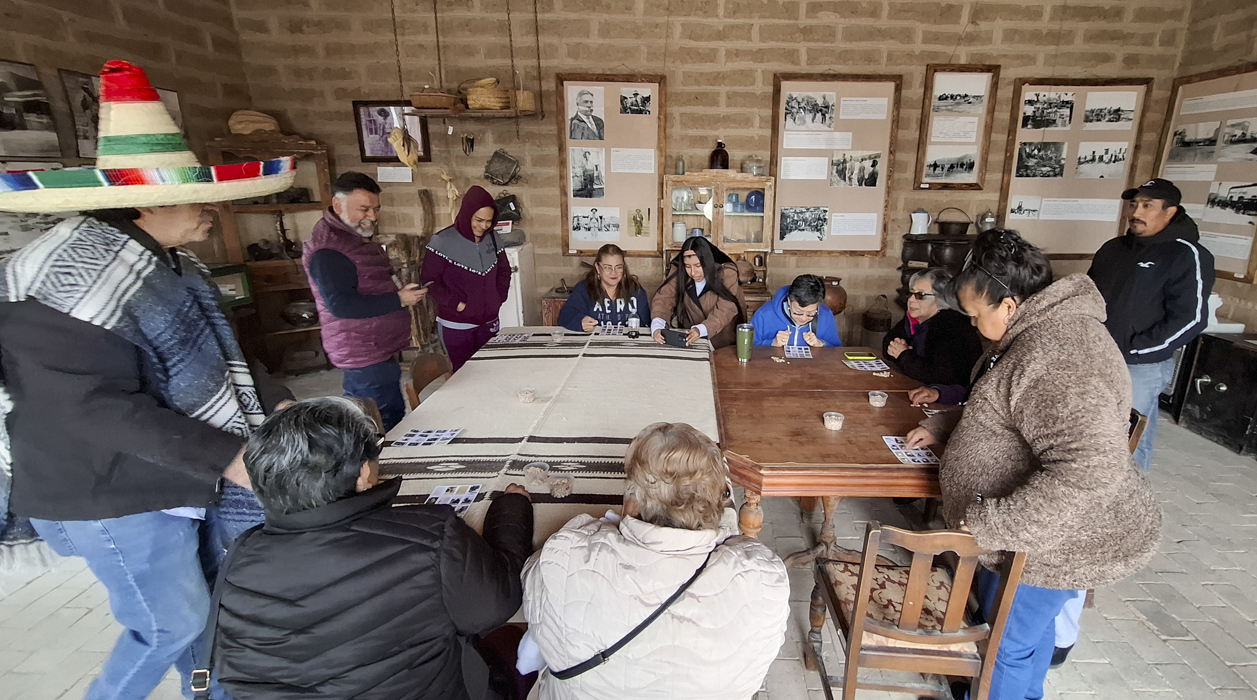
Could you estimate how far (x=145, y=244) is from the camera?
154 centimetres

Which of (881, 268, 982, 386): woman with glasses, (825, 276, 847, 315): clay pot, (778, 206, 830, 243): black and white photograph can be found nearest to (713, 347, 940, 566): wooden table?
(881, 268, 982, 386): woman with glasses

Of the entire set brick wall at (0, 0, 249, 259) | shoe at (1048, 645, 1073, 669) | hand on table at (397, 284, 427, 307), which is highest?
brick wall at (0, 0, 249, 259)

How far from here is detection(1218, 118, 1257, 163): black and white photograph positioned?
14.1 feet

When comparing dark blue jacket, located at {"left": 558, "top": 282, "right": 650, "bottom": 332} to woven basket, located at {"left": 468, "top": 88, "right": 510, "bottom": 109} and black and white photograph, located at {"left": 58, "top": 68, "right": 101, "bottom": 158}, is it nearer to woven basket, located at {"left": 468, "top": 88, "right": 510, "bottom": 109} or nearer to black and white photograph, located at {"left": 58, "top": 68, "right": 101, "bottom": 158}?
woven basket, located at {"left": 468, "top": 88, "right": 510, "bottom": 109}

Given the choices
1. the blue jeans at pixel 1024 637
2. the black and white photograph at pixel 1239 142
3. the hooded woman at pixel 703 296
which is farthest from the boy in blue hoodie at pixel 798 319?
the black and white photograph at pixel 1239 142

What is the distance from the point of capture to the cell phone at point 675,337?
3.35m

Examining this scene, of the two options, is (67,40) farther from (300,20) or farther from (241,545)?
(241,545)

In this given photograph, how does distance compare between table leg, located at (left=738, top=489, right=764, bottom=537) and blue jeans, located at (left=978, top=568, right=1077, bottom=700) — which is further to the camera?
table leg, located at (left=738, top=489, right=764, bottom=537)

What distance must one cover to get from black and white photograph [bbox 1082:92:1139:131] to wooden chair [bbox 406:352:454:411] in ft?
19.5

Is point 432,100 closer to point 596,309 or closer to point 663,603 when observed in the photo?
point 596,309

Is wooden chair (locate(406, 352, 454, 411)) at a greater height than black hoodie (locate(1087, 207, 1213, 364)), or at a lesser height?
lesser

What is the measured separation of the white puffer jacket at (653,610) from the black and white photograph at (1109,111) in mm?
6120

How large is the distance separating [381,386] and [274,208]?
3.22m

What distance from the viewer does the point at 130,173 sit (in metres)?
1.45
